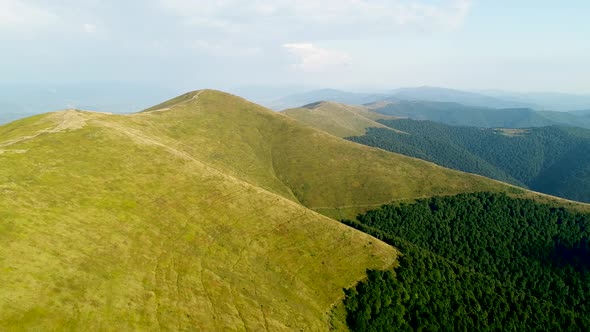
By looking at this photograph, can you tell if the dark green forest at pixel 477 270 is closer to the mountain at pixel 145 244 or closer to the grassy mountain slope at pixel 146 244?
the mountain at pixel 145 244

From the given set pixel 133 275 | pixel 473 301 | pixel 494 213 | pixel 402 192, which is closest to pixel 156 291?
pixel 133 275

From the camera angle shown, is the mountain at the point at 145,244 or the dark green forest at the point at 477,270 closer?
the mountain at the point at 145,244

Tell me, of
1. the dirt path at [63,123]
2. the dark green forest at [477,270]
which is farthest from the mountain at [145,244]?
the dark green forest at [477,270]

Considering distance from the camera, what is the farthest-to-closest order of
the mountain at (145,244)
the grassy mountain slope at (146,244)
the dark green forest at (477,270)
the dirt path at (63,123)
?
the dirt path at (63,123) → the dark green forest at (477,270) → the mountain at (145,244) → the grassy mountain slope at (146,244)

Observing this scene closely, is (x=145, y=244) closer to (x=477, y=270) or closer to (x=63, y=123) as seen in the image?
(x=63, y=123)

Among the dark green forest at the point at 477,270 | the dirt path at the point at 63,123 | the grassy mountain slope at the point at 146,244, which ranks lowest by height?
the dark green forest at the point at 477,270

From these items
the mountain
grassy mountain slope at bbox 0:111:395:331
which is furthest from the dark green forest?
grassy mountain slope at bbox 0:111:395:331

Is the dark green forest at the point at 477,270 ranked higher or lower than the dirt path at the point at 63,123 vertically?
lower
